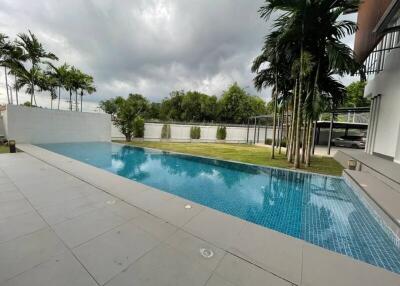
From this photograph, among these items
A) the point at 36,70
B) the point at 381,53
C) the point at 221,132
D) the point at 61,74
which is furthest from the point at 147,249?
the point at 221,132

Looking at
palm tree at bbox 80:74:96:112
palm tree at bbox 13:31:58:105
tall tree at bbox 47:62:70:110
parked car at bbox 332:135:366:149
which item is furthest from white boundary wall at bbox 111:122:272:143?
palm tree at bbox 13:31:58:105

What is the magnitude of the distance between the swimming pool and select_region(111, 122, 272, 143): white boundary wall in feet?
33.1

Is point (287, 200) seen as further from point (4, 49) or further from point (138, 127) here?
point (4, 49)

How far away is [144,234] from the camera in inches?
98.3

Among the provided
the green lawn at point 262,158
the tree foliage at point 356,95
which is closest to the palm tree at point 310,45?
the green lawn at point 262,158

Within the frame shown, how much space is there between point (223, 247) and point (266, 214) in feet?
7.15

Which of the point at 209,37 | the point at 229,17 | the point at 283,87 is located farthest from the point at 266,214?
the point at 209,37

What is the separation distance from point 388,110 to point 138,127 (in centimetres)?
1686

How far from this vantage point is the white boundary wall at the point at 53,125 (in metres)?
12.1

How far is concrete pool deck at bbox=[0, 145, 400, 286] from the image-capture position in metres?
1.79

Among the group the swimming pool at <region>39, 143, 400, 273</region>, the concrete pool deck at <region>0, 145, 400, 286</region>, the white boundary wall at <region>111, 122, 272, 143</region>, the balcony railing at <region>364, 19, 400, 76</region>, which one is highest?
the balcony railing at <region>364, 19, 400, 76</region>

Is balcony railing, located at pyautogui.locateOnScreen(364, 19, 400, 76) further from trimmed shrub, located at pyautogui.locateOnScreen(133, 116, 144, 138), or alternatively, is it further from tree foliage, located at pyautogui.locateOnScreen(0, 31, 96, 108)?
tree foliage, located at pyautogui.locateOnScreen(0, 31, 96, 108)

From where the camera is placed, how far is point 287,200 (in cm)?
490

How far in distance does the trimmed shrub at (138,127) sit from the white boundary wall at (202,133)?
677 millimetres
